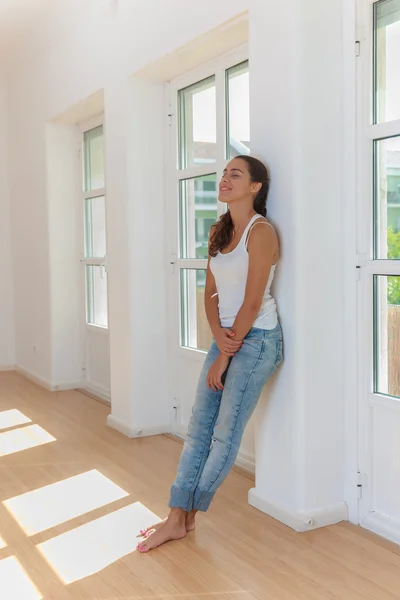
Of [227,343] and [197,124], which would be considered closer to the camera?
[227,343]

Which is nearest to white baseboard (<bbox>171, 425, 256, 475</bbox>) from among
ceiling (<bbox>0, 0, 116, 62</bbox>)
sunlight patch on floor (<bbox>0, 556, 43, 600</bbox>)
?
sunlight patch on floor (<bbox>0, 556, 43, 600</bbox>)

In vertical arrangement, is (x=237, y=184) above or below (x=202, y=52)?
below

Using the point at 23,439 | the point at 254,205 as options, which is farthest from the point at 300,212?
the point at 23,439

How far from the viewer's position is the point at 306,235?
2.67 m

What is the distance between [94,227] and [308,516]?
3274 millimetres

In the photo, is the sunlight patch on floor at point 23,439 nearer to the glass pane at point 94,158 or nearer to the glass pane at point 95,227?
the glass pane at point 95,227

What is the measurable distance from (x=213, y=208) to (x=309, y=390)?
1384 mm

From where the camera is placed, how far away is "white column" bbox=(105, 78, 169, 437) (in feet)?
13.4

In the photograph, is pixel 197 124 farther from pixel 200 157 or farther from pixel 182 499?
pixel 182 499

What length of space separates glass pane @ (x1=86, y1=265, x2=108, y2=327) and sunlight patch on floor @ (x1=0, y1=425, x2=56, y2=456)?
115cm

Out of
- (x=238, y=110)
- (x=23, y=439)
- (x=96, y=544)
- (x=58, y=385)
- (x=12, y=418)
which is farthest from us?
(x=58, y=385)

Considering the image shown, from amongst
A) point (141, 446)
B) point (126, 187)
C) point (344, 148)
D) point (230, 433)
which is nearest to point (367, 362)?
A: point (230, 433)

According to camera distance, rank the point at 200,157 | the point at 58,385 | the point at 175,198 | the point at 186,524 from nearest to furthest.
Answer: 1. the point at 186,524
2. the point at 200,157
3. the point at 175,198
4. the point at 58,385

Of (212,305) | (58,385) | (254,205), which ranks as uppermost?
(254,205)
